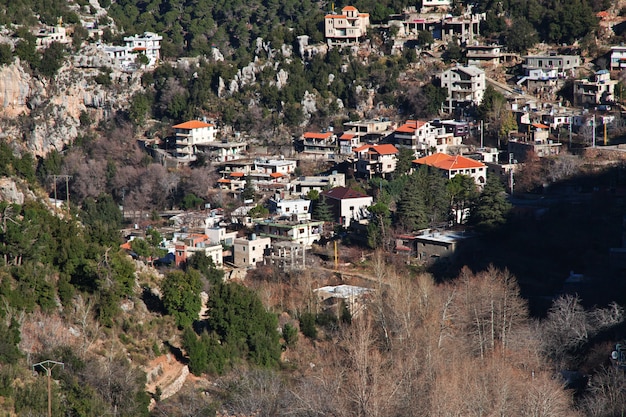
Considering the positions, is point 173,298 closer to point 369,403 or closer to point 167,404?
point 167,404

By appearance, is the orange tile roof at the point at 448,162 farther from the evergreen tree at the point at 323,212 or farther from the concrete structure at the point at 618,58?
the concrete structure at the point at 618,58

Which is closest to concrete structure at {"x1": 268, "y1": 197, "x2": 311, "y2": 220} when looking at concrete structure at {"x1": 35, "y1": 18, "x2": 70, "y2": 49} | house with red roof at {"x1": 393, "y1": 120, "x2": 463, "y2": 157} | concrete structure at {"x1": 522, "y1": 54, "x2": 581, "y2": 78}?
house with red roof at {"x1": 393, "y1": 120, "x2": 463, "y2": 157}

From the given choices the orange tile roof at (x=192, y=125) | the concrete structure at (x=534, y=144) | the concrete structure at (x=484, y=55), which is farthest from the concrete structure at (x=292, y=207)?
the concrete structure at (x=484, y=55)

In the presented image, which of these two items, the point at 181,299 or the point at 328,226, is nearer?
the point at 181,299

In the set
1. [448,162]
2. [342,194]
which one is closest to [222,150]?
[342,194]

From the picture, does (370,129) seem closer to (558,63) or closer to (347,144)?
(347,144)

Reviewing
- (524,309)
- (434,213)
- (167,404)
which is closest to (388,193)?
(434,213)

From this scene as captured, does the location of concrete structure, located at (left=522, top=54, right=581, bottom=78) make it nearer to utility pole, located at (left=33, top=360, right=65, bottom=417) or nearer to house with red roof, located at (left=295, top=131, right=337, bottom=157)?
house with red roof, located at (left=295, top=131, right=337, bottom=157)
